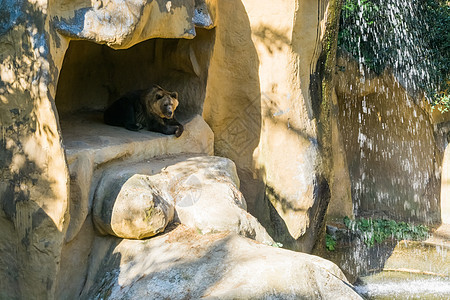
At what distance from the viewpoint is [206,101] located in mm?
7363

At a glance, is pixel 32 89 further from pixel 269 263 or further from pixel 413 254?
pixel 413 254

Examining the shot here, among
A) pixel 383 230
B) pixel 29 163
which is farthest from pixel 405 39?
pixel 29 163

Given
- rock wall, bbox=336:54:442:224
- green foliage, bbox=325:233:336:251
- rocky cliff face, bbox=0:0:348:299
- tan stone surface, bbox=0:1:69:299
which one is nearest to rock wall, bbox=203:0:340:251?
rocky cliff face, bbox=0:0:348:299

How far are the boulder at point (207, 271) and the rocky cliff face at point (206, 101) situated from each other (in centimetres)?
46

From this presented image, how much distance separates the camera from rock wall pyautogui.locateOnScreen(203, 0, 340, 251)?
23.1 ft

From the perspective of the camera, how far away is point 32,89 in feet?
15.2

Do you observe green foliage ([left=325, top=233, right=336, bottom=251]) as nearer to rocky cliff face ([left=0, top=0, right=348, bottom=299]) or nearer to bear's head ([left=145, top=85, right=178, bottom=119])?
rocky cliff face ([left=0, top=0, right=348, bottom=299])

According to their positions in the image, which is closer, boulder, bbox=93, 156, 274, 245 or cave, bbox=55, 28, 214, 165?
boulder, bbox=93, 156, 274, 245

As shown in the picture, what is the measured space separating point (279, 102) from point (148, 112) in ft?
4.84

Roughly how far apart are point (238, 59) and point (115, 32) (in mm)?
2542

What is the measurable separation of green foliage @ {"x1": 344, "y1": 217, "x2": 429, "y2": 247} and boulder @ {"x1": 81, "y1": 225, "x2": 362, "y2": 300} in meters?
4.81

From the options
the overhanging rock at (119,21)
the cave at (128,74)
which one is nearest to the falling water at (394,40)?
the cave at (128,74)

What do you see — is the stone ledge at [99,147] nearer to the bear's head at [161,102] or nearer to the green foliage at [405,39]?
the bear's head at [161,102]

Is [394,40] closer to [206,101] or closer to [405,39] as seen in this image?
[405,39]
